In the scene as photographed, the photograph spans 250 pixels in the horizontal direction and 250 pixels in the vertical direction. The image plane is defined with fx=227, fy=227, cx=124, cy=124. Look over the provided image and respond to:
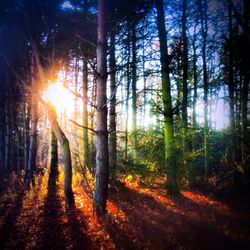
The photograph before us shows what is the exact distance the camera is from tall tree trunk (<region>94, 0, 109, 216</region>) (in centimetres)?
686

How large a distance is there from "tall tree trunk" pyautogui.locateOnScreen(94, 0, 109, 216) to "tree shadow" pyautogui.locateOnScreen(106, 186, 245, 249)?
744mm

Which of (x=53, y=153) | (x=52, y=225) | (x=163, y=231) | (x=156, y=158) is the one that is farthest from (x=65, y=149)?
(x=53, y=153)

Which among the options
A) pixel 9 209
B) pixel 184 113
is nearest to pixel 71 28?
pixel 9 209

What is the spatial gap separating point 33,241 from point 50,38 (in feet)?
26.8

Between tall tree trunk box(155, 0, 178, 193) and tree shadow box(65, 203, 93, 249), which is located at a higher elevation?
tall tree trunk box(155, 0, 178, 193)

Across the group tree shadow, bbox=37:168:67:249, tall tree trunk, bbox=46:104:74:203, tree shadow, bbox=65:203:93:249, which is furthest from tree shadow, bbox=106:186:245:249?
tall tree trunk, bbox=46:104:74:203

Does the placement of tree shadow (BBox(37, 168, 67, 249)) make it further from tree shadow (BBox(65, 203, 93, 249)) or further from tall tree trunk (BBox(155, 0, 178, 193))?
tall tree trunk (BBox(155, 0, 178, 193))

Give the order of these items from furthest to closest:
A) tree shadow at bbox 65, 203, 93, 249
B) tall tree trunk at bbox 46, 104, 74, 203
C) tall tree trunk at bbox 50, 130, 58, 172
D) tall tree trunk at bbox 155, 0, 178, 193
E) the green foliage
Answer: tall tree trunk at bbox 50, 130, 58, 172 < the green foliage < tall tree trunk at bbox 155, 0, 178, 193 < tall tree trunk at bbox 46, 104, 74, 203 < tree shadow at bbox 65, 203, 93, 249

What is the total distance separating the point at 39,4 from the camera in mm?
8922

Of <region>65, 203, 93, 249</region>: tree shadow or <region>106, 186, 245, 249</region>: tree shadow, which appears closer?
<region>65, 203, 93, 249</region>: tree shadow

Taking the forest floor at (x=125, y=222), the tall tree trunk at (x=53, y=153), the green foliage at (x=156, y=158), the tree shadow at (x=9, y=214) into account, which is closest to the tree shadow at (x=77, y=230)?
the forest floor at (x=125, y=222)

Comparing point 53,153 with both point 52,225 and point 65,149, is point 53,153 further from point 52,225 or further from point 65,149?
point 52,225

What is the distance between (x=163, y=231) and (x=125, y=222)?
1.21 metres

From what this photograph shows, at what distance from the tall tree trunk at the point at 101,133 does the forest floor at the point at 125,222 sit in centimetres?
67
